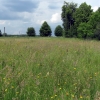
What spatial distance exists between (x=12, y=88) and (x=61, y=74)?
1174 mm

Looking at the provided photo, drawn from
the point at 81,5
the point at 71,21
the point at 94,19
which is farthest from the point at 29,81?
the point at 71,21

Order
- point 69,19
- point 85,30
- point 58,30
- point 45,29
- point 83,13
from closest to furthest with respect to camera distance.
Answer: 1. point 85,30
2. point 83,13
3. point 69,19
4. point 45,29
5. point 58,30

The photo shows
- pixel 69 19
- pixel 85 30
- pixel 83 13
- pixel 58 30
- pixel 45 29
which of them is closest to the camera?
pixel 85 30

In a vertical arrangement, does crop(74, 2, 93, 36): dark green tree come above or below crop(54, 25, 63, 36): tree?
above

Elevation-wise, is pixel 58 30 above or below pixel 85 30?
above

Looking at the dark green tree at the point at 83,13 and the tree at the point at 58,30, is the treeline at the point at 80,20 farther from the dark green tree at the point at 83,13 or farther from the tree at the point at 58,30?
the tree at the point at 58,30

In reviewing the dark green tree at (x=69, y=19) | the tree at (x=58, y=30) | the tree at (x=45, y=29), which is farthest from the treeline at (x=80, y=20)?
the tree at (x=58, y=30)

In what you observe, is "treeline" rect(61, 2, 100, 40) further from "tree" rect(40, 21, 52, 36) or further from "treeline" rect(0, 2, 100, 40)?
"tree" rect(40, 21, 52, 36)

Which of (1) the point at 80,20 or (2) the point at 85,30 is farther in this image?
(1) the point at 80,20

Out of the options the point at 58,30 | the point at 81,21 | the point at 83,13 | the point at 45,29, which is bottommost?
the point at 58,30

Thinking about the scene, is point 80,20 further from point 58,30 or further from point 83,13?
point 58,30

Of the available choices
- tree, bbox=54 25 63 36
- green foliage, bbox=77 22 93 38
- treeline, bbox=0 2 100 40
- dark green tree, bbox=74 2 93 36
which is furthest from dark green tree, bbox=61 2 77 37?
tree, bbox=54 25 63 36

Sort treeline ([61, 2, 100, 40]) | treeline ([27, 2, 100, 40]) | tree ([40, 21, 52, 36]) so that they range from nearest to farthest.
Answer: treeline ([61, 2, 100, 40]) → treeline ([27, 2, 100, 40]) → tree ([40, 21, 52, 36])

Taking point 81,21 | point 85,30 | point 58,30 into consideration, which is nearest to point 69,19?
point 81,21
